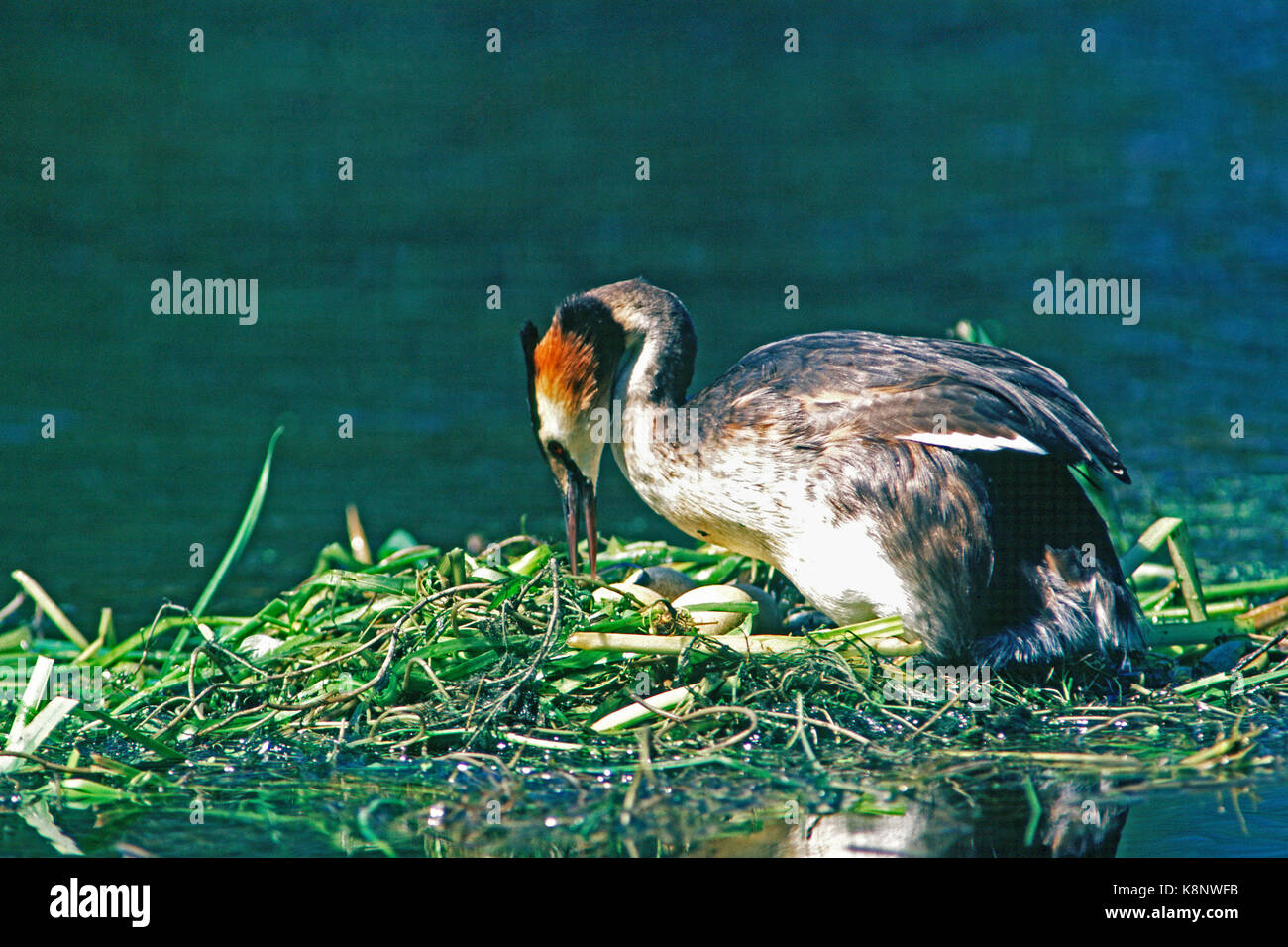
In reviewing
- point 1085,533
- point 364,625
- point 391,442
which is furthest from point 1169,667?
point 391,442

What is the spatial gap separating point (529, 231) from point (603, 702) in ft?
29.9

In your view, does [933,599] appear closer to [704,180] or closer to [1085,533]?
[1085,533]

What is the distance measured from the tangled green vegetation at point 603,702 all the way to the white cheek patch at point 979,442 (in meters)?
0.66

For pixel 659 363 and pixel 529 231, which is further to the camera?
pixel 529 231

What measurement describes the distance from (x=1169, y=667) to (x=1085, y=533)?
63 centimetres

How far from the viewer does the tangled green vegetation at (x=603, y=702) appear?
4.66m

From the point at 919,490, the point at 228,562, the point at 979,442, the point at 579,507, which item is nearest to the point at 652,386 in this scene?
the point at 579,507

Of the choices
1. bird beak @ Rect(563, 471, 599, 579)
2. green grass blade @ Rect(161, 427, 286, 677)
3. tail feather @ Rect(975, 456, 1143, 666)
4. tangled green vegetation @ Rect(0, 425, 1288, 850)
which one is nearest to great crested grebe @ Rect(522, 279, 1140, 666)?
tail feather @ Rect(975, 456, 1143, 666)

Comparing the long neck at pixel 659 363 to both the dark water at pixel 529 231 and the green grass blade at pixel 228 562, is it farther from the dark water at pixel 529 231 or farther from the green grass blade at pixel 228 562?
the dark water at pixel 529 231

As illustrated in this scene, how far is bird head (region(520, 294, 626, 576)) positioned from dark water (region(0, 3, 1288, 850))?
5.89 feet

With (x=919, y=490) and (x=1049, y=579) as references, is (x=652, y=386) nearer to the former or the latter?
(x=919, y=490)

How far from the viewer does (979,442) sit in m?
5.18

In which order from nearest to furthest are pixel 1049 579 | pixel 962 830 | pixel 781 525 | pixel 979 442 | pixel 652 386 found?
pixel 962 830 → pixel 979 442 → pixel 1049 579 → pixel 781 525 → pixel 652 386

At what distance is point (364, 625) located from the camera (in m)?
5.58
